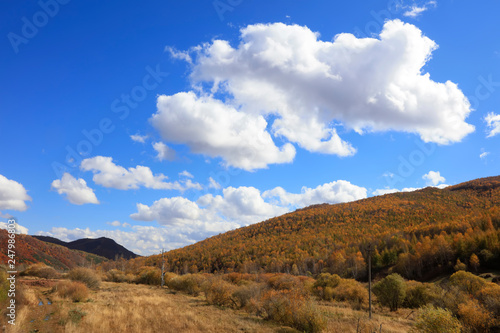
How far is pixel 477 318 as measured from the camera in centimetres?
1791

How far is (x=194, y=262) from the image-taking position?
5295 inches

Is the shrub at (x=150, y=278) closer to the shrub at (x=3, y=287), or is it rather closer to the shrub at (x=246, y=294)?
the shrub at (x=246, y=294)

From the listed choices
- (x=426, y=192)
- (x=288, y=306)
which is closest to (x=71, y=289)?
(x=288, y=306)

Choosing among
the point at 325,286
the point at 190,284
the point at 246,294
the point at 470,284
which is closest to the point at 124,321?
the point at 246,294

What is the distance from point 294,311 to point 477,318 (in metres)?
11.8

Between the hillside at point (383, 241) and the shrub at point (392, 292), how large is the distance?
43.4 meters

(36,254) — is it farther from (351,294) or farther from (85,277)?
(351,294)

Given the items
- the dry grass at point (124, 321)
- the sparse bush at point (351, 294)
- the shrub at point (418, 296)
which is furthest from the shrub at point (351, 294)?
→ the dry grass at point (124, 321)

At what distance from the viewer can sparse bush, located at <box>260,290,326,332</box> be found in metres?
18.9

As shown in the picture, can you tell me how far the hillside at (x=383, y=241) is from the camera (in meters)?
75.0

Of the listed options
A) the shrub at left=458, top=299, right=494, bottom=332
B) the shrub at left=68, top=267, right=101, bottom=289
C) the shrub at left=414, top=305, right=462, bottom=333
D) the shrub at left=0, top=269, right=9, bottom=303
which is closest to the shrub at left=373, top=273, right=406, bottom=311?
the shrub at left=458, top=299, right=494, bottom=332

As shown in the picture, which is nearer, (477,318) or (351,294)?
(477,318)

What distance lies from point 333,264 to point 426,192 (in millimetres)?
133653

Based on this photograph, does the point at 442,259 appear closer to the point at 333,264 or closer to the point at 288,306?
the point at 333,264
